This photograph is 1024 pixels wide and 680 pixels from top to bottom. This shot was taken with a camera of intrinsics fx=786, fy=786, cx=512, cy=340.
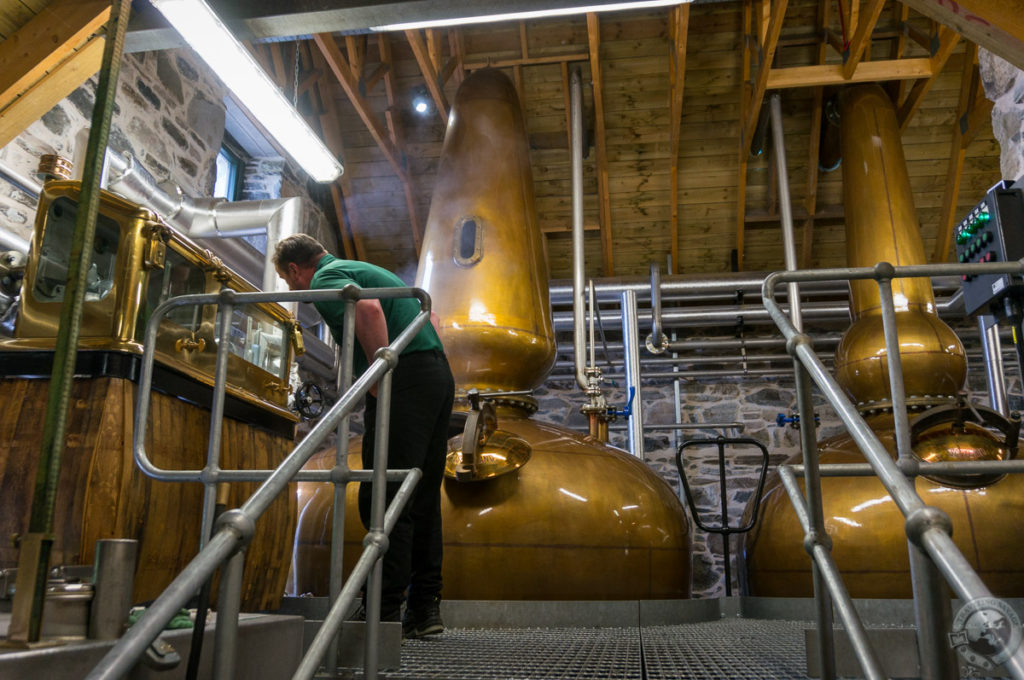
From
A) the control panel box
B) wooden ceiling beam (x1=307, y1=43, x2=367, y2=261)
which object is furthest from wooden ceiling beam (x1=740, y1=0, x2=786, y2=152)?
wooden ceiling beam (x1=307, y1=43, x2=367, y2=261)

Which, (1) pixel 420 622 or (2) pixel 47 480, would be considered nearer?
(2) pixel 47 480

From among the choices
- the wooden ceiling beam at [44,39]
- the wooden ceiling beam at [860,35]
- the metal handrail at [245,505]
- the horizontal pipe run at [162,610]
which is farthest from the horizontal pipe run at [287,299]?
the wooden ceiling beam at [860,35]

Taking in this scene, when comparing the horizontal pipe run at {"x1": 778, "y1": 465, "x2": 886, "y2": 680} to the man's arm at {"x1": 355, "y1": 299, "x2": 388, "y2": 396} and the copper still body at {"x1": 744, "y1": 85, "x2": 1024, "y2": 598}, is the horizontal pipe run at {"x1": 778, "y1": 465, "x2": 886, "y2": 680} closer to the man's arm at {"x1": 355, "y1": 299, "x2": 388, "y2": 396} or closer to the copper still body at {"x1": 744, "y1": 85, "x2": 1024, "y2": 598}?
the man's arm at {"x1": 355, "y1": 299, "x2": 388, "y2": 396}

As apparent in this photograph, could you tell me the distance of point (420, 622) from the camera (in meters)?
2.76

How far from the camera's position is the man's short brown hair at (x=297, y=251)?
3.04m

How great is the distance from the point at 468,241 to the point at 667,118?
370cm

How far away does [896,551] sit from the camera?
4203 millimetres

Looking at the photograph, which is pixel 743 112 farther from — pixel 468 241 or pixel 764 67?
pixel 468 241

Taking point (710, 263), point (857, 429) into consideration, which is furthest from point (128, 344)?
point (710, 263)

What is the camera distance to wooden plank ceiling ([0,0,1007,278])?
679 cm

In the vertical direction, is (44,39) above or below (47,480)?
above

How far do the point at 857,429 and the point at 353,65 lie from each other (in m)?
6.33

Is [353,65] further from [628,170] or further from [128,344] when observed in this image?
[128,344]

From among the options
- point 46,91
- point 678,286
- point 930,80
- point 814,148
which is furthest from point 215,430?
point 814,148
